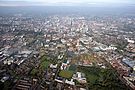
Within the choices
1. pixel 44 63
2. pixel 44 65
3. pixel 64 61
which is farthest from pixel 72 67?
pixel 44 63

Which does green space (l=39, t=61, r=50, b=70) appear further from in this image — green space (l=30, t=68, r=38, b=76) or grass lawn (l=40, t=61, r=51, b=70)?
green space (l=30, t=68, r=38, b=76)

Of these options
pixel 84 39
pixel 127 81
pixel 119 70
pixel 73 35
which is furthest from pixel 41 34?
pixel 127 81

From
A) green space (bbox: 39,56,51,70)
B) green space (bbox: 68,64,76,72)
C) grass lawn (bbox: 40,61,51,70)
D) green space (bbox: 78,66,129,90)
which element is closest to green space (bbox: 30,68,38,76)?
green space (bbox: 39,56,51,70)

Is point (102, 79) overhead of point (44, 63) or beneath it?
beneath

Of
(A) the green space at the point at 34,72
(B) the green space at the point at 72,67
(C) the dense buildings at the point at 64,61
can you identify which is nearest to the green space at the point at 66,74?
(C) the dense buildings at the point at 64,61

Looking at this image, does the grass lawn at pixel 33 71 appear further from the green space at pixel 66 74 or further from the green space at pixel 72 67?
the green space at pixel 72 67

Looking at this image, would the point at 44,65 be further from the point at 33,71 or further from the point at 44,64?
the point at 33,71

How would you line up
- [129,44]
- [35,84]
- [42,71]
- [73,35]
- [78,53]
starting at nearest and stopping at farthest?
[35,84] < [42,71] < [78,53] < [129,44] < [73,35]

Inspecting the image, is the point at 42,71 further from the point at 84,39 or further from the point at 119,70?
the point at 84,39

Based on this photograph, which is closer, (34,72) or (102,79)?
(102,79)
